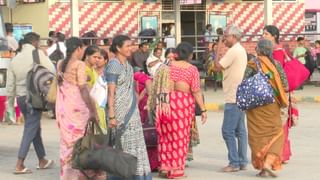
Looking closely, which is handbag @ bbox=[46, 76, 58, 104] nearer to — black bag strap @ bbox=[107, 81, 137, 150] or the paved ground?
black bag strap @ bbox=[107, 81, 137, 150]

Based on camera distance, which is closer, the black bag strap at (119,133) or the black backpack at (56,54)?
the black bag strap at (119,133)

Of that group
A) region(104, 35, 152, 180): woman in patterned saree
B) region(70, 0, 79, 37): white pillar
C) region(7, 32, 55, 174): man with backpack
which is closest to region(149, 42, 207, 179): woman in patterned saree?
region(104, 35, 152, 180): woman in patterned saree

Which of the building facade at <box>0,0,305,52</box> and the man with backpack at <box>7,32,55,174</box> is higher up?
the building facade at <box>0,0,305,52</box>

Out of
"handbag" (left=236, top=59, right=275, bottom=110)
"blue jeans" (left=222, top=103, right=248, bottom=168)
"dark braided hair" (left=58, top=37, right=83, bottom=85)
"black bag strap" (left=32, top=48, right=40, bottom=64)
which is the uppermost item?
"dark braided hair" (left=58, top=37, right=83, bottom=85)

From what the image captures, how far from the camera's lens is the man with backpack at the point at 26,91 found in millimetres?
9445

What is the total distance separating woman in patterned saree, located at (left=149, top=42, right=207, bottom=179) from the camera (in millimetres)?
8828

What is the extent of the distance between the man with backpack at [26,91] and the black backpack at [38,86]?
7 centimetres

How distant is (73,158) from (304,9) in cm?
2111

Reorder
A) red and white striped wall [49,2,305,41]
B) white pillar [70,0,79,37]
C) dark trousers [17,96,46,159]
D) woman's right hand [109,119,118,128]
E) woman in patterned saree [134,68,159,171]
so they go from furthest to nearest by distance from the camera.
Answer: red and white striped wall [49,2,305,41] → white pillar [70,0,79,37] → dark trousers [17,96,46,159] → woman in patterned saree [134,68,159,171] → woman's right hand [109,119,118,128]

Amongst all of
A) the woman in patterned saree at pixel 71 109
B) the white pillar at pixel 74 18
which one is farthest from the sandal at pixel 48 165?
the white pillar at pixel 74 18

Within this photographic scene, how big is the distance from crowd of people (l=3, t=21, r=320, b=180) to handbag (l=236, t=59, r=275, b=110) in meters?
0.13

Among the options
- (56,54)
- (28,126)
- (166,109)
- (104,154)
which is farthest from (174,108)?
(56,54)

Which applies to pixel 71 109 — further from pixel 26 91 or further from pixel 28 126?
pixel 26 91

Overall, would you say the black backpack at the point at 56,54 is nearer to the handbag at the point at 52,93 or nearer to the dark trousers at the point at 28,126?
the dark trousers at the point at 28,126
